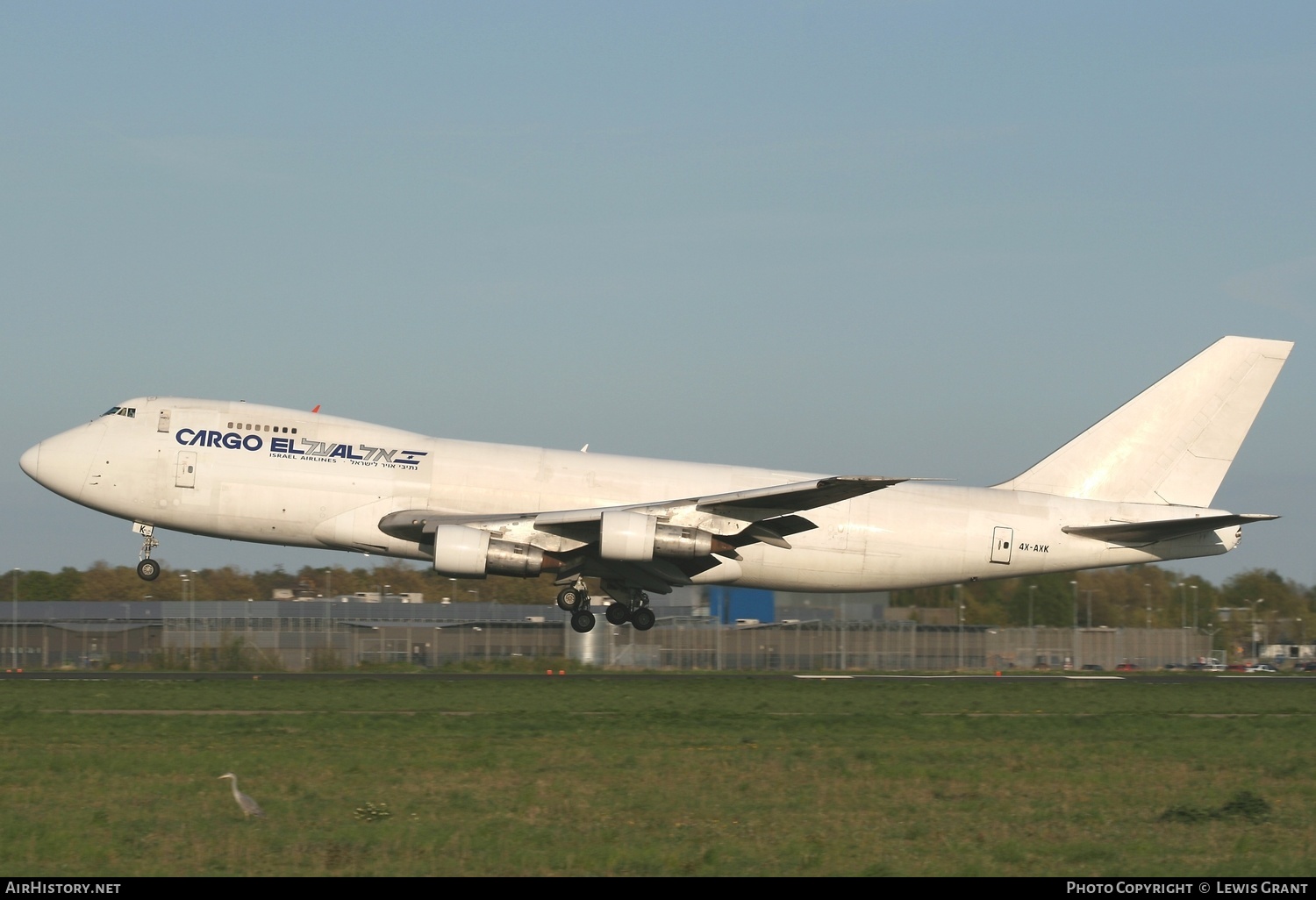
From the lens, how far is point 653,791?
17.2 m

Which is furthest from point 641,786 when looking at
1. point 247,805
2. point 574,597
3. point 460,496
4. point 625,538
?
point 574,597

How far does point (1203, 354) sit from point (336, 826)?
29.7m

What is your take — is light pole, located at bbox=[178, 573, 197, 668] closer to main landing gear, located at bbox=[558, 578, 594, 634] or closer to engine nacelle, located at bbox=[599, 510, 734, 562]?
main landing gear, located at bbox=[558, 578, 594, 634]

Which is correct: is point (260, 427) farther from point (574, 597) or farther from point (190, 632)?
point (190, 632)

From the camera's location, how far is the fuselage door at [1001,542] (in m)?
35.7

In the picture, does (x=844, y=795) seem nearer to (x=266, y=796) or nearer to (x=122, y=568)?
(x=266, y=796)

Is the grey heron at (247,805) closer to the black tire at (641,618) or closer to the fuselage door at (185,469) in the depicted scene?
the fuselage door at (185,469)

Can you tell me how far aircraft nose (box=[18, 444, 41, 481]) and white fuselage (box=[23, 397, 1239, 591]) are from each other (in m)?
0.05

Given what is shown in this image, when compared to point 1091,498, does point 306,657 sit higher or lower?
lower

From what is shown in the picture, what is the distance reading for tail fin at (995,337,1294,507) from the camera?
37.1 metres

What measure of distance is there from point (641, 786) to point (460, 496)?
17502 mm

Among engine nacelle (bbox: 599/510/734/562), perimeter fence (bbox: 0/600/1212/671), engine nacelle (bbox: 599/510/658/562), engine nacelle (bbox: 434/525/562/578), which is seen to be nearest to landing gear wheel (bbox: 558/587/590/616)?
engine nacelle (bbox: 434/525/562/578)

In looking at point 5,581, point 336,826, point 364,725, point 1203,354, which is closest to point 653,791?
point 336,826

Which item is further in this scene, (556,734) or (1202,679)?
(1202,679)
